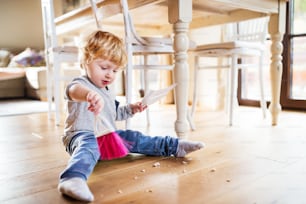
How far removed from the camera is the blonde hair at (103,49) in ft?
3.39

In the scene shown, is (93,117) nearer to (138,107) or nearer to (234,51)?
(138,107)

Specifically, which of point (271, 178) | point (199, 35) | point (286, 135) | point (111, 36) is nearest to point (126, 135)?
point (111, 36)

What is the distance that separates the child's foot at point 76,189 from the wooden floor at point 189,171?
0.07 feet

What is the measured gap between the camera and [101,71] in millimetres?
1047

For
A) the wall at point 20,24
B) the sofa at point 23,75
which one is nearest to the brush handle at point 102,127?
the sofa at point 23,75

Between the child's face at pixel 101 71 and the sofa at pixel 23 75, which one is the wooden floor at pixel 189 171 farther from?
the sofa at pixel 23 75

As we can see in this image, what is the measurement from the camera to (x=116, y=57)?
3.45 ft

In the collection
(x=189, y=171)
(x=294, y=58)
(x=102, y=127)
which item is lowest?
(x=189, y=171)

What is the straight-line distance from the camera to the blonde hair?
103 cm

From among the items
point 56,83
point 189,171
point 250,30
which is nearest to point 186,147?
point 189,171

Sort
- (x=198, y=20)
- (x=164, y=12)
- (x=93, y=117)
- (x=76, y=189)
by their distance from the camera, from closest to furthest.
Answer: (x=76, y=189)
(x=93, y=117)
(x=164, y=12)
(x=198, y=20)

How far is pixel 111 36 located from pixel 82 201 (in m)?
0.57

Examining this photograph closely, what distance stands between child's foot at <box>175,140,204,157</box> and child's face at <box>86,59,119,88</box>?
1.20 feet

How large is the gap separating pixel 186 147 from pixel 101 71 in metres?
0.42
